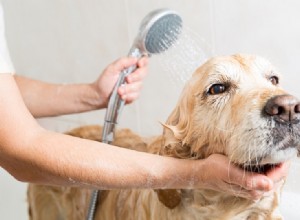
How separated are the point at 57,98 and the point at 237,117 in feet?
2.62

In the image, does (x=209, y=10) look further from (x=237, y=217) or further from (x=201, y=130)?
(x=237, y=217)

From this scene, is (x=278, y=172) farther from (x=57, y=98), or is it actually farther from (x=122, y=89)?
(x=57, y=98)

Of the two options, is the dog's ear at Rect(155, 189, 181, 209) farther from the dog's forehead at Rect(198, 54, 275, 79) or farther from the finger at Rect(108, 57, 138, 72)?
the finger at Rect(108, 57, 138, 72)

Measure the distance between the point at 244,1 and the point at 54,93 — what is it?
0.68m

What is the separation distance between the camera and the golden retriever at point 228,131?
0.98 metres

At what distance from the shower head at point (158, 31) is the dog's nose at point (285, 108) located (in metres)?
0.54

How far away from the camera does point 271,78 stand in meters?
1.24

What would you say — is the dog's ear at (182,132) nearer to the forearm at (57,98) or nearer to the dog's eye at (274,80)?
the dog's eye at (274,80)

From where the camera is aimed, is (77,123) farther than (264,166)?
Yes

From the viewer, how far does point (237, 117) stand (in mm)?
1078

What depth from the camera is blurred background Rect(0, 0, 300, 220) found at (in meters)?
1.57

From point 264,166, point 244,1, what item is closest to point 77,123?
point 244,1

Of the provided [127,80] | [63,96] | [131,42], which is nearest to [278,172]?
[127,80]

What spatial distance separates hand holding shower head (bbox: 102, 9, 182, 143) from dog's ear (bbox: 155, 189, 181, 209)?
1.15 ft
